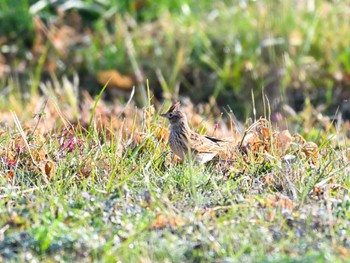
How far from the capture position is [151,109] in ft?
20.9

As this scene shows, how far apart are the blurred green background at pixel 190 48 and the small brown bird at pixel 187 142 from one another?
3042 mm

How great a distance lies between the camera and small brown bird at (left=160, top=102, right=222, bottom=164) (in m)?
5.95

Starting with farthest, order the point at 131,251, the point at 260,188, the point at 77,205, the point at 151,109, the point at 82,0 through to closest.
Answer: the point at 82,0 → the point at 151,109 → the point at 260,188 → the point at 77,205 → the point at 131,251

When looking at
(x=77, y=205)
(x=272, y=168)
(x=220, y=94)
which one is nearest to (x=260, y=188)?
(x=272, y=168)

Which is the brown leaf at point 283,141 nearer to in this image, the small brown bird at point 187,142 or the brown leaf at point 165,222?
the small brown bird at point 187,142

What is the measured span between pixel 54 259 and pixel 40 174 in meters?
1.21

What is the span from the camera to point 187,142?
6.02 metres

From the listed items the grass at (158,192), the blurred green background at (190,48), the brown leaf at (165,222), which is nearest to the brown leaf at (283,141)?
the grass at (158,192)

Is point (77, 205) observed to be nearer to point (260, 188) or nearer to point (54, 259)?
point (54, 259)

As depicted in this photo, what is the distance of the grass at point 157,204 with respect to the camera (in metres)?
4.46

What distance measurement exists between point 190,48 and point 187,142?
4.59m

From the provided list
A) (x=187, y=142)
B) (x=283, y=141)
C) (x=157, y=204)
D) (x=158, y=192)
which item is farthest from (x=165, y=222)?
(x=283, y=141)

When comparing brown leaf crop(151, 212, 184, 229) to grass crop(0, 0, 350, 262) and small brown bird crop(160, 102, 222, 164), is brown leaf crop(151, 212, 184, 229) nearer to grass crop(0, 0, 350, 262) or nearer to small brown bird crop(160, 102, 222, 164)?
grass crop(0, 0, 350, 262)

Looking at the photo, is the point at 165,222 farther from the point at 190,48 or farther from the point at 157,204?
the point at 190,48
